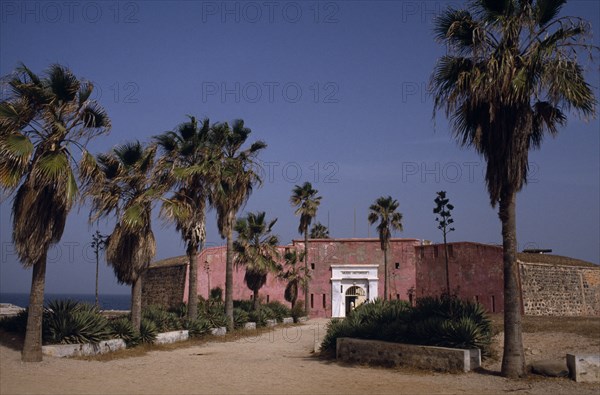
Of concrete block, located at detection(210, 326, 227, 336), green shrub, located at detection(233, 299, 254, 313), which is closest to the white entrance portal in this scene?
green shrub, located at detection(233, 299, 254, 313)

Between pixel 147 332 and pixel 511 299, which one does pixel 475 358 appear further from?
pixel 147 332

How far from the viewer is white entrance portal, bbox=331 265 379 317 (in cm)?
4500

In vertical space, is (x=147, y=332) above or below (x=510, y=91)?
below

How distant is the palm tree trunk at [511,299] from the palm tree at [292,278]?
2839cm

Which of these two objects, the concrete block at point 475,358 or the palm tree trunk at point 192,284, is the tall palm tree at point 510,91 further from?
the palm tree trunk at point 192,284

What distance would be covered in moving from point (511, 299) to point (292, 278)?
29.3 m

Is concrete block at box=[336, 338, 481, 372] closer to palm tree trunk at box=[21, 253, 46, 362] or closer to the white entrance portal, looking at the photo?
palm tree trunk at box=[21, 253, 46, 362]

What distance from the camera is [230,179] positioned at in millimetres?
24578

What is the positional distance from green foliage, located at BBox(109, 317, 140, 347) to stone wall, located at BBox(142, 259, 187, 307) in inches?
899

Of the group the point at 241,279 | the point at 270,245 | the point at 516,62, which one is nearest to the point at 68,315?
the point at 516,62

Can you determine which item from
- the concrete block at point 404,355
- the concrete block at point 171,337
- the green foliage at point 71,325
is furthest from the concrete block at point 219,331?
the concrete block at point 404,355

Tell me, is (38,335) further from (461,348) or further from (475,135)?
(475,135)

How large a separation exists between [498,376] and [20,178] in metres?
12.6

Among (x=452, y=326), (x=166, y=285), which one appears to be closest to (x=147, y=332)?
(x=452, y=326)
